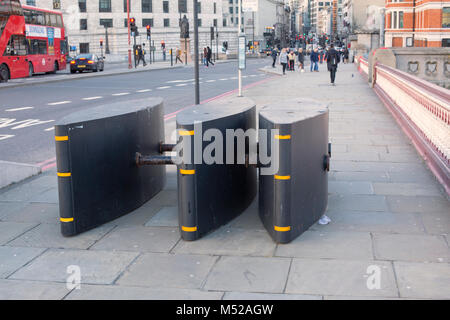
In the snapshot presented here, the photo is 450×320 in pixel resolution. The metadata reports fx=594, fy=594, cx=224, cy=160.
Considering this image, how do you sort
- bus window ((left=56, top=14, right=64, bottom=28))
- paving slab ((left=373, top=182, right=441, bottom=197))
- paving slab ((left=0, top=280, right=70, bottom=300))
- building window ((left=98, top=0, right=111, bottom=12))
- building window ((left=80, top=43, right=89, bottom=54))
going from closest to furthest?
paving slab ((left=0, top=280, right=70, bottom=300)), paving slab ((left=373, top=182, right=441, bottom=197)), bus window ((left=56, top=14, right=64, bottom=28)), building window ((left=80, top=43, right=89, bottom=54)), building window ((left=98, top=0, right=111, bottom=12))

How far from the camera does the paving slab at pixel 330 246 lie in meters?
5.18

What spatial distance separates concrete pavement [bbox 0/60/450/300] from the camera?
14.6 feet

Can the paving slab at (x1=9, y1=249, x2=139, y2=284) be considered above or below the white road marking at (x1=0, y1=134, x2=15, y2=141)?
below

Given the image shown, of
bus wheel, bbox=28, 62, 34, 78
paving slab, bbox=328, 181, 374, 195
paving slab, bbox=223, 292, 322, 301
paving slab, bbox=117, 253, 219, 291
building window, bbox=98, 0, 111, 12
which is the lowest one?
paving slab, bbox=117, 253, 219, 291

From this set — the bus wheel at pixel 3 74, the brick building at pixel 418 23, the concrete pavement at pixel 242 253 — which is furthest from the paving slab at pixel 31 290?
the brick building at pixel 418 23

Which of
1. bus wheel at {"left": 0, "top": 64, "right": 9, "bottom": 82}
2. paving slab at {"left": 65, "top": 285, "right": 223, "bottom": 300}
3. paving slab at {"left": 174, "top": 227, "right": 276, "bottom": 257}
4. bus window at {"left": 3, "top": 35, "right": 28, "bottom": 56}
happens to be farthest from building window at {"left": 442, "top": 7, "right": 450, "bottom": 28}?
paving slab at {"left": 65, "top": 285, "right": 223, "bottom": 300}

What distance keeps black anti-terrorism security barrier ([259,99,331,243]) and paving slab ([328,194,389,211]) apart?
0.59 meters

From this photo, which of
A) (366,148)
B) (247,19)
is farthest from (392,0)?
(366,148)

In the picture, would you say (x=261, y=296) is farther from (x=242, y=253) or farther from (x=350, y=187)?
(x=350, y=187)

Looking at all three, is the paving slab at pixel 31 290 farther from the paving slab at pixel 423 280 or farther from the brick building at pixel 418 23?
the brick building at pixel 418 23

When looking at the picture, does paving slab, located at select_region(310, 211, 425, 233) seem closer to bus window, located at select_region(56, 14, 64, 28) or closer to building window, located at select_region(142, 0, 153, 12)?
bus window, located at select_region(56, 14, 64, 28)

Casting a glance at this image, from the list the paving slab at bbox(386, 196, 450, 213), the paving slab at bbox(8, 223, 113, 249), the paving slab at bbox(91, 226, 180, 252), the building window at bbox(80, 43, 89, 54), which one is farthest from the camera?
the building window at bbox(80, 43, 89, 54)

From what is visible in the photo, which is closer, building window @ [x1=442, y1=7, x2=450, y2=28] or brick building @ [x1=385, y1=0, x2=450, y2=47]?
building window @ [x1=442, y1=7, x2=450, y2=28]

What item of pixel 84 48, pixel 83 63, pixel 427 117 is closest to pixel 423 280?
pixel 427 117
